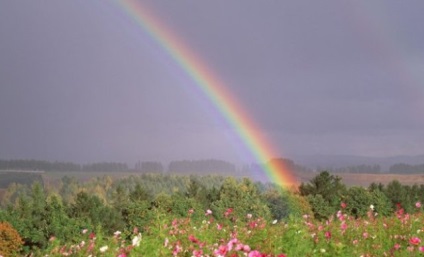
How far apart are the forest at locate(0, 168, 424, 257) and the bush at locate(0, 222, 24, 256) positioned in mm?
12

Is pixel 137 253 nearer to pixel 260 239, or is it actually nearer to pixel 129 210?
pixel 260 239

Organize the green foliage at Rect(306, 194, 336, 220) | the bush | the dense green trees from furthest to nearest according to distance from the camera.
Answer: the green foliage at Rect(306, 194, 336, 220), the dense green trees, the bush

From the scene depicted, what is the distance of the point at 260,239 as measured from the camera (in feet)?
30.3

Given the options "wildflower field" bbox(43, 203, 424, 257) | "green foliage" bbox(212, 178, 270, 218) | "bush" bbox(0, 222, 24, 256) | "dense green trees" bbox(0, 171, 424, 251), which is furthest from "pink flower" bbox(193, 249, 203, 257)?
"green foliage" bbox(212, 178, 270, 218)

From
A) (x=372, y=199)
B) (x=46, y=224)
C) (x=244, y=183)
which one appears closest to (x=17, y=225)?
(x=46, y=224)

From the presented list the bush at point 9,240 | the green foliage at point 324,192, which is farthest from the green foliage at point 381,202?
the bush at point 9,240

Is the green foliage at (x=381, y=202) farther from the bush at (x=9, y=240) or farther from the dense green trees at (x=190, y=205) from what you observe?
the bush at (x=9, y=240)

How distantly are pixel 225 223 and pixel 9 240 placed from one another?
2258cm

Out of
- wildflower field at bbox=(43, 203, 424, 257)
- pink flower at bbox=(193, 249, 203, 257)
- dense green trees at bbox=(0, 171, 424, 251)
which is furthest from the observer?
dense green trees at bbox=(0, 171, 424, 251)

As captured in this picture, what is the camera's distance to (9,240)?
35.8 metres

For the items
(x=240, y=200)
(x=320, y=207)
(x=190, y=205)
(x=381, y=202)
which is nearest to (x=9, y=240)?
(x=190, y=205)

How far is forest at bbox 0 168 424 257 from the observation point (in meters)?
9.01

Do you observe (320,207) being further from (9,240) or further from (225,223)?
(225,223)

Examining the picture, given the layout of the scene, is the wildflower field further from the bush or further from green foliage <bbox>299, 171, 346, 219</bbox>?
green foliage <bbox>299, 171, 346, 219</bbox>
